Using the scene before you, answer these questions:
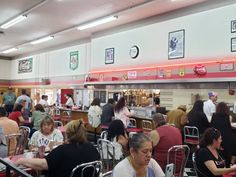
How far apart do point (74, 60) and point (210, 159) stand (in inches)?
499

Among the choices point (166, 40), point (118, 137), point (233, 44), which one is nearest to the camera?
point (118, 137)

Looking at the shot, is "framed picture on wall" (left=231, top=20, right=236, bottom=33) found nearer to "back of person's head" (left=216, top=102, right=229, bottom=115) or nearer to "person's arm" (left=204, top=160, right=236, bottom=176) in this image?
"back of person's head" (left=216, top=102, right=229, bottom=115)

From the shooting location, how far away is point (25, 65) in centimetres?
2038

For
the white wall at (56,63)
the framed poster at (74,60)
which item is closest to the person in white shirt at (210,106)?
the white wall at (56,63)

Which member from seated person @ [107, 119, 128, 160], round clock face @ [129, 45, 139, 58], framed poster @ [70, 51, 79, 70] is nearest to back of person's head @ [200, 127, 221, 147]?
seated person @ [107, 119, 128, 160]

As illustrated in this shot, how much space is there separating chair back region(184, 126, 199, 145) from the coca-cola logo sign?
7.96ft

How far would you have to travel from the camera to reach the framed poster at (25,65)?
65.0 feet

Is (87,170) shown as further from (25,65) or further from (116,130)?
(25,65)

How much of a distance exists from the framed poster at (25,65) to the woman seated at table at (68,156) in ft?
57.2

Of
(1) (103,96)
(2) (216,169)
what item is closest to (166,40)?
(1) (103,96)

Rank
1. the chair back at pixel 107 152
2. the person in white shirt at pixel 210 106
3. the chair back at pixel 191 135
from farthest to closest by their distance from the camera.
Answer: the person in white shirt at pixel 210 106 < the chair back at pixel 191 135 < the chair back at pixel 107 152

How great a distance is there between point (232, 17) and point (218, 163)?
5958 mm

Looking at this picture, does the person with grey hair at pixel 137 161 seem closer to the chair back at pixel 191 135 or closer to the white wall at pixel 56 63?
the chair back at pixel 191 135

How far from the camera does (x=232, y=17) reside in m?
8.22
